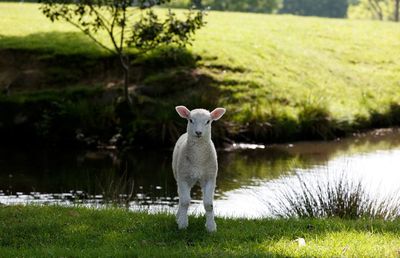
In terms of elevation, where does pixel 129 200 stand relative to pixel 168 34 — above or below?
below

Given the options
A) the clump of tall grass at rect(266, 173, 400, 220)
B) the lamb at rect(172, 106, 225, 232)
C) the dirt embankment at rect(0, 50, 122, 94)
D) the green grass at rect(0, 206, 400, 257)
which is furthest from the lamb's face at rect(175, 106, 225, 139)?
the dirt embankment at rect(0, 50, 122, 94)

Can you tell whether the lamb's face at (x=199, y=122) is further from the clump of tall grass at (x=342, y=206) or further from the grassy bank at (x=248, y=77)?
the grassy bank at (x=248, y=77)

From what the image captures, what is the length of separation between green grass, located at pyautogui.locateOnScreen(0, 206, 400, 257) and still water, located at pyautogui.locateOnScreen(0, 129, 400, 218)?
357cm

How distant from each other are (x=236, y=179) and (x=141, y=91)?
26.2ft

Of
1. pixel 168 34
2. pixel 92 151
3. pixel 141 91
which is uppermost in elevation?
pixel 168 34

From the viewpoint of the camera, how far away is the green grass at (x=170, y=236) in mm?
9094

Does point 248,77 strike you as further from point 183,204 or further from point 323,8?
point 323,8

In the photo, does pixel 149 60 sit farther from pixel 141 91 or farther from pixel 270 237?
pixel 270 237

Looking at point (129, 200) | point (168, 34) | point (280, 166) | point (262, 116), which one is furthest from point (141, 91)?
point (129, 200)

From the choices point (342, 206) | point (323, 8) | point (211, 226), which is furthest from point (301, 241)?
point (323, 8)

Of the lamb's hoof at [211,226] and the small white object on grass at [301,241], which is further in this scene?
the lamb's hoof at [211,226]

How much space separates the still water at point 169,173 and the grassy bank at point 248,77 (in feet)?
3.99

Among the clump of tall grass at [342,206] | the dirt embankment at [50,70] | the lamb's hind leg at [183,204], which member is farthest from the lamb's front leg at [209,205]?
the dirt embankment at [50,70]

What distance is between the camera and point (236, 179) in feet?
65.6
